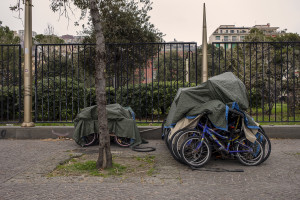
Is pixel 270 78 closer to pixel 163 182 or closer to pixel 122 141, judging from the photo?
pixel 122 141

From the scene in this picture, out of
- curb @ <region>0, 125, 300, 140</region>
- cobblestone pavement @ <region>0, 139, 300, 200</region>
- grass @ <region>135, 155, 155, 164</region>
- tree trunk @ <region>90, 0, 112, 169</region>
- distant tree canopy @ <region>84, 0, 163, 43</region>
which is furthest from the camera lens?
distant tree canopy @ <region>84, 0, 163, 43</region>

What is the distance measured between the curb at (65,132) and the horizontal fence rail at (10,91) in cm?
42

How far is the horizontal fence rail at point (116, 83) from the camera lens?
7969mm

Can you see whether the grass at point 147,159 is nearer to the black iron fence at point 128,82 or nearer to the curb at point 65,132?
the black iron fence at point 128,82

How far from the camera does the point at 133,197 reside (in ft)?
12.1

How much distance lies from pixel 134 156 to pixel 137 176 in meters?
1.42

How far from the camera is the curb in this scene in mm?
8016

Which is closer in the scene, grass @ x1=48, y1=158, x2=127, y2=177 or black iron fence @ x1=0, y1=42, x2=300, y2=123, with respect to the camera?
grass @ x1=48, y1=158, x2=127, y2=177

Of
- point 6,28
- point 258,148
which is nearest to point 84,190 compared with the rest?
point 258,148

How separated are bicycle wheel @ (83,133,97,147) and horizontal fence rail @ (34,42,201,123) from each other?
872 millimetres

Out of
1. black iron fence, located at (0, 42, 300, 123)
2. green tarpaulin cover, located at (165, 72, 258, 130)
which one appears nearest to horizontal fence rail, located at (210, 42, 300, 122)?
black iron fence, located at (0, 42, 300, 123)

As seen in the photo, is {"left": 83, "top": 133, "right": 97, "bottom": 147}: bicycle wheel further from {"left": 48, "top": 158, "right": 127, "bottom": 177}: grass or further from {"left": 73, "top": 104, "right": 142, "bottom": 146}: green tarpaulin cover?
{"left": 48, "top": 158, "right": 127, "bottom": 177}: grass

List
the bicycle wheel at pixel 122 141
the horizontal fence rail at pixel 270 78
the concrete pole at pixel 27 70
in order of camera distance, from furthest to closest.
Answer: the concrete pole at pixel 27 70 → the horizontal fence rail at pixel 270 78 → the bicycle wheel at pixel 122 141

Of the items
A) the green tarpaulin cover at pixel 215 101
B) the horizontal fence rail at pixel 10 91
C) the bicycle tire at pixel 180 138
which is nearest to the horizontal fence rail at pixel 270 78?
the green tarpaulin cover at pixel 215 101
